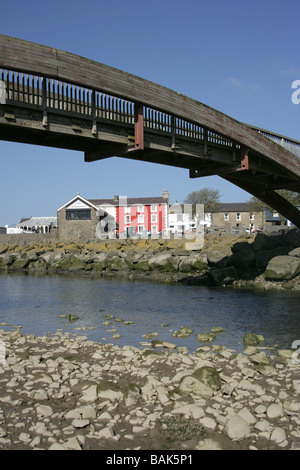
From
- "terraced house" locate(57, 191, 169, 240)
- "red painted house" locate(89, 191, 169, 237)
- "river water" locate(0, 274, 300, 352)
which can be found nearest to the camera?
"river water" locate(0, 274, 300, 352)

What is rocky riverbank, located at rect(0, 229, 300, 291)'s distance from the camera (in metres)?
28.2

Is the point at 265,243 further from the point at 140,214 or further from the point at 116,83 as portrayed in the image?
the point at 140,214

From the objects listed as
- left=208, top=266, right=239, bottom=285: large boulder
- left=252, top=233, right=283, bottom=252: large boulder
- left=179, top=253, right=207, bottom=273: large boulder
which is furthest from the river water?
left=252, top=233, right=283, bottom=252: large boulder

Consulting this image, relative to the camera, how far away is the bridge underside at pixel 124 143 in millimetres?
13578

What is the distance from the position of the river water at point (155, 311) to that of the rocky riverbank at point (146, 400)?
7.77 feet

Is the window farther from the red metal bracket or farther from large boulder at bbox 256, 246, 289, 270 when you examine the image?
the red metal bracket

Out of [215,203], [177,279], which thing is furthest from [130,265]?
[215,203]

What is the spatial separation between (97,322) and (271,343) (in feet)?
22.6

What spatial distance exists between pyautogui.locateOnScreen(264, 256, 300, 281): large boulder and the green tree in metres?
59.7

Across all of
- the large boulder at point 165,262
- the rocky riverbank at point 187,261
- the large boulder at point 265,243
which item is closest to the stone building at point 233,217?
the rocky riverbank at point 187,261

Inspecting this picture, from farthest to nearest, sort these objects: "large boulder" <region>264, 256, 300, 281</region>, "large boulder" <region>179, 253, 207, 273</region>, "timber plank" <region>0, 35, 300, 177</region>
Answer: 1. "large boulder" <region>179, 253, 207, 273</region>
2. "large boulder" <region>264, 256, 300, 281</region>
3. "timber plank" <region>0, 35, 300, 177</region>

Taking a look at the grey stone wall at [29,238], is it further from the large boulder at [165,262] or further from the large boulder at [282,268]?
the large boulder at [282,268]

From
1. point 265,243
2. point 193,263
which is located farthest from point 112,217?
point 265,243
